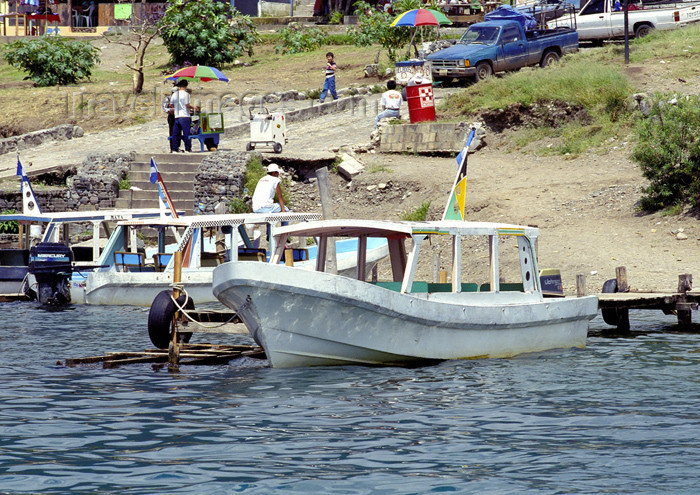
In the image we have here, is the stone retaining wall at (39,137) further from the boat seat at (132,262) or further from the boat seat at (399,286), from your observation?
the boat seat at (399,286)

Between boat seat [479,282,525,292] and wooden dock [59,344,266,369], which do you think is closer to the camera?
wooden dock [59,344,266,369]

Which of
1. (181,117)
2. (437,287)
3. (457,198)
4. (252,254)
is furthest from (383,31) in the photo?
(437,287)

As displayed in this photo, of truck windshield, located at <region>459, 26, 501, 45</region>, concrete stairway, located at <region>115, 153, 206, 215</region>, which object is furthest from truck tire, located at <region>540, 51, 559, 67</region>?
concrete stairway, located at <region>115, 153, 206, 215</region>

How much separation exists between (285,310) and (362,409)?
1.69 m

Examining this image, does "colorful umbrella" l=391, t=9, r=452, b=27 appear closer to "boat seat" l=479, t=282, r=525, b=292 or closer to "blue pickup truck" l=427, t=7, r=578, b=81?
"blue pickup truck" l=427, t=7, r=578, b=81

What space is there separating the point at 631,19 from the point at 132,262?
73.3 ft

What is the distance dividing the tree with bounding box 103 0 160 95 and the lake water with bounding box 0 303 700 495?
24.1 metres

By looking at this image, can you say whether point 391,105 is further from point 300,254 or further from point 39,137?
point 39,137

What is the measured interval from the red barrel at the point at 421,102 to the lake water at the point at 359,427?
1435 cm

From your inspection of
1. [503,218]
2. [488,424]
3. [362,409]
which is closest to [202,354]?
[362,409]

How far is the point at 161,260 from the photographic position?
19.0 m

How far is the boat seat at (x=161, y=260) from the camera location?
18797 millimetres

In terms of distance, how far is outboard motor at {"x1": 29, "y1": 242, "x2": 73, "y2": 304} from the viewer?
17.9 m

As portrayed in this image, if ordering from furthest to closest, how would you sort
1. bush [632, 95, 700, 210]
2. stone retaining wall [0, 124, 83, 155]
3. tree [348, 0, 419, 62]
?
tree [348, 0, 419, 62] < stone retaining wall [0, 124, 83, 155] < bush [632, 95, 700, 210]
